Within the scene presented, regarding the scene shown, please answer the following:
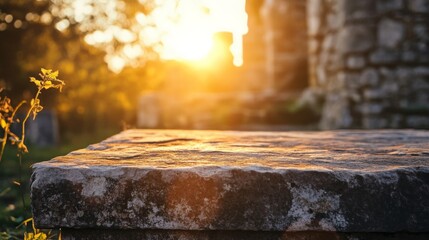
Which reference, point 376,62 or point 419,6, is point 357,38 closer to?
point 376,62

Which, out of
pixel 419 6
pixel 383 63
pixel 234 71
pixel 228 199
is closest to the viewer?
pixel 228 199

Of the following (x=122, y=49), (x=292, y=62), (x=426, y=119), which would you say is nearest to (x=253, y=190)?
(x=426, y=119)

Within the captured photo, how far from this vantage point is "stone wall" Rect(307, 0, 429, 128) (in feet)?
14.5

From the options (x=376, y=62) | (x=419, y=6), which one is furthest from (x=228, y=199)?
(x=419, y=6)

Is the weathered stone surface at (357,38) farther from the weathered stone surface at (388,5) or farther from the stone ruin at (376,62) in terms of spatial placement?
the weathered stone surface at (388,5)

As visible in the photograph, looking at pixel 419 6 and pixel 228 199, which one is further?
pixel 419 6

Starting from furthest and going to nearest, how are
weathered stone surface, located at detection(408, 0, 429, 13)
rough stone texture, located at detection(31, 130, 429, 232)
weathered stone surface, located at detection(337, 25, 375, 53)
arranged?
1. weathered stone surface, located at detection(337, 25, 375, 53)
2. weathered stone surface, located at detection(408, 0, 429, 13)
3. rough stone texture, located at detection(31, 130, 429, 232)

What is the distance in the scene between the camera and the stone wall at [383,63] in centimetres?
441

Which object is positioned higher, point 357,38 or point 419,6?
point 419,6

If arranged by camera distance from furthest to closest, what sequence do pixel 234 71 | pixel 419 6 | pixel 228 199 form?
pixel 234 71 → pixel 419 6 → pixel 228 199

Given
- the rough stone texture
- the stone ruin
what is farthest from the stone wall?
the rough stone texture

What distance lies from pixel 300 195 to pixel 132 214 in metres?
0.44

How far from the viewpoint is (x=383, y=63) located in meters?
4.51

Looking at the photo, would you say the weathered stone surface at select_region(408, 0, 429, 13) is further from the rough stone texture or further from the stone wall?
the rough stone texture
